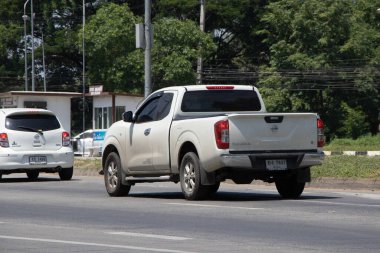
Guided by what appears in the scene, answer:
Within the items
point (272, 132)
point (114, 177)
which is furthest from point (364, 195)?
point (114, 177)

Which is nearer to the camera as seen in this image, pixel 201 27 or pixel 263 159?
pixel 263 159

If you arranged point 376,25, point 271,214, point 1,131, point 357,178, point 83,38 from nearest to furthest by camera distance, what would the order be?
point 271,214, point 357,178, point 1,131, point 83,38, point 376,25

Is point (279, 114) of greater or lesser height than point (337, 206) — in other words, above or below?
above

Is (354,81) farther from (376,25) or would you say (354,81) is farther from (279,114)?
(279,114)

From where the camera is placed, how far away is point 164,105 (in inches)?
749

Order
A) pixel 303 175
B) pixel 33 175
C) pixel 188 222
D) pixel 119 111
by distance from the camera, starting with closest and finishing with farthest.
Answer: pixel 188 222 < pixel 303 175 < pixel 33 175 < pixel 119 111

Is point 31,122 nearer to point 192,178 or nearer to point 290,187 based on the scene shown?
point 192,178

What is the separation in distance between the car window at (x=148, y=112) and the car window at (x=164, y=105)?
0.40 feet

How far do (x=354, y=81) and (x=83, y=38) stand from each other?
60.7ft

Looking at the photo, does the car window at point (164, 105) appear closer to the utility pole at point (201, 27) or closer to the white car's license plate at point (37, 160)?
the white car's license plate at point (37, 160)

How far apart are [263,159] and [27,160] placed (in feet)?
32.2

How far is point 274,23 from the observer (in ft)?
239

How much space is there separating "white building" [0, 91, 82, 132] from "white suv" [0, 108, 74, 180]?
2206cm

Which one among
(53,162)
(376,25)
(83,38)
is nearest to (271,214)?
(53,162)
